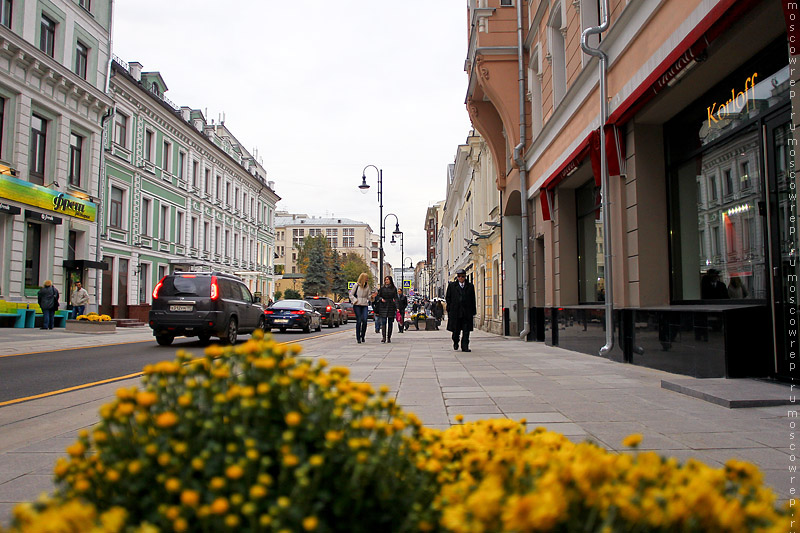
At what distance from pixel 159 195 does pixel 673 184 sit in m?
30.4

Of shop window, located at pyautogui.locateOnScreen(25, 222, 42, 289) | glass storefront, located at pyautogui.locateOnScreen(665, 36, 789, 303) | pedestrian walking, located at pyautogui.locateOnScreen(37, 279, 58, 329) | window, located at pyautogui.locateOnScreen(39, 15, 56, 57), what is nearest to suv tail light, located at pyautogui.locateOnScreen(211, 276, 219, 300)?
pedestrian walking, located at pyautogui.locateOnScreen(37, 279, 58, 329)

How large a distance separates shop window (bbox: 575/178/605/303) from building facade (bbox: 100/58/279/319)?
22.7 m

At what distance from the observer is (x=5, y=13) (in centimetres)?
2011

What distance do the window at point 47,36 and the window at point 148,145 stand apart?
27.5ft

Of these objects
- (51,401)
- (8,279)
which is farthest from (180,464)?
(8,279)

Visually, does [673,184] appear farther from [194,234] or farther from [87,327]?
[194,234]

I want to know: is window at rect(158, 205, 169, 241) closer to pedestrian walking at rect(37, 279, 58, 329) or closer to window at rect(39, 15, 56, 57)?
window at rect(39, 15, 56, 57)

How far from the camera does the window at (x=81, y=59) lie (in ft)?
79.6

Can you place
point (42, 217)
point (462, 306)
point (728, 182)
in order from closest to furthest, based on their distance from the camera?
point (728, 182) < point (462, 306) < point (42, 217)

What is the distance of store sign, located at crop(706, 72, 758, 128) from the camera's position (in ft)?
22.2

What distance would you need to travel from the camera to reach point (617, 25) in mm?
9297

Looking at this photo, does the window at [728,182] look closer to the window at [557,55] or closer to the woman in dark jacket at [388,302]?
the window at [557,55]

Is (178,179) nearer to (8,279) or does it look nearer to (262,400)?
(8,279)

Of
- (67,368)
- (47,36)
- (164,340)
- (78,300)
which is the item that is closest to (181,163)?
(47,36)
